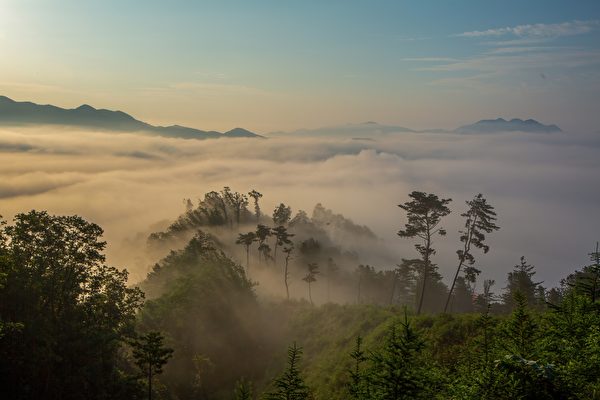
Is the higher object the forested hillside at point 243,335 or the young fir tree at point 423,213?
the young fir tree at point 423,213

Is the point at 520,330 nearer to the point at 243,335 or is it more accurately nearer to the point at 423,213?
the point at 423,213

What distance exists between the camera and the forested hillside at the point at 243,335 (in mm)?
16125

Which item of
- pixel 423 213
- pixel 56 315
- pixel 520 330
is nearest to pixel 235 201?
pixel 423 213

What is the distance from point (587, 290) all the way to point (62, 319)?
1387 inches

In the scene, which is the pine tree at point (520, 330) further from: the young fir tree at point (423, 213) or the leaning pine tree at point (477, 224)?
the leaning pine tree at point (477, 224)

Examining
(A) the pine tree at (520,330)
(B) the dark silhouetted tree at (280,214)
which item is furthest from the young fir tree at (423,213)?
(B) the dark silhouetted tree at (280,214)

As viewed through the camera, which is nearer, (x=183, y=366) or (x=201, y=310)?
(x=183, y=366)

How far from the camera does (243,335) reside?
6003 centimetres

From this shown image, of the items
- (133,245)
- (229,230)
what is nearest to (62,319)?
(229,230)

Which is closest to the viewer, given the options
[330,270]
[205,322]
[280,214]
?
[205,322]

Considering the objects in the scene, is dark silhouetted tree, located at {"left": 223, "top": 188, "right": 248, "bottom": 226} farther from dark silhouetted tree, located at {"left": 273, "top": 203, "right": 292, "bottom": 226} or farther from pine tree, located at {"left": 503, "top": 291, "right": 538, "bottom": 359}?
pine tree, located at {"left": 503, "top": 291, "right": 538, "bottom": 359}

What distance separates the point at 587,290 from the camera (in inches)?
931

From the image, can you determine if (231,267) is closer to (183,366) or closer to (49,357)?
(183,366)

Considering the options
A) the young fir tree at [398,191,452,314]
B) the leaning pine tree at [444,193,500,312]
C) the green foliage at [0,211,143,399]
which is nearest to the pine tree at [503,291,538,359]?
the green foliage at [0,211,143,399]
